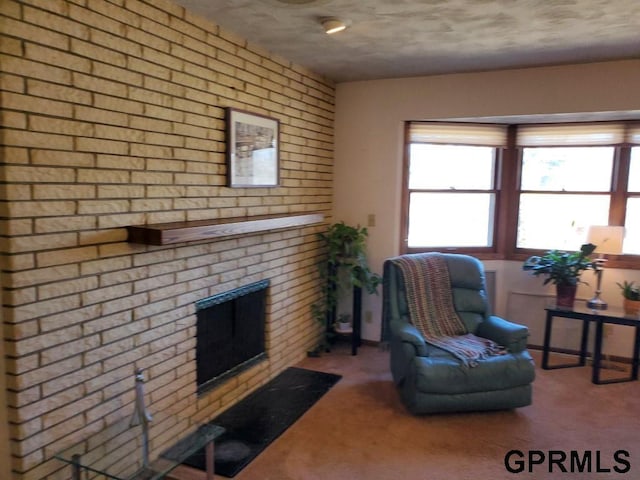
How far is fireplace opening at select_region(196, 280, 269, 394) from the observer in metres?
2.73

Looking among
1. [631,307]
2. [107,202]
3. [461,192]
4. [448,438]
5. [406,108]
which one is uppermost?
[406,108]

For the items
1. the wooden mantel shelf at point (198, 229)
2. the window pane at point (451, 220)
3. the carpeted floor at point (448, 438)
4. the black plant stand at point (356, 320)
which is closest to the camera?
the wooden mantel shelf at point (198, 229)

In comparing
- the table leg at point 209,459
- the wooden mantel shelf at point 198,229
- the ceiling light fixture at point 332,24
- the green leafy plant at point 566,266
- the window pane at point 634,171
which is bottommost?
the table leg at point 209,459

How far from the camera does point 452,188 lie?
420 centimetres

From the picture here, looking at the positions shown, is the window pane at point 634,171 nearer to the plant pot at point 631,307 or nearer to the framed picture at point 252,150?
the plant pot at point 631,307

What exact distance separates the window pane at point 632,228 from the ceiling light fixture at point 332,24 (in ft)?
9.40

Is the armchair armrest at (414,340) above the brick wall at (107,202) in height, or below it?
below

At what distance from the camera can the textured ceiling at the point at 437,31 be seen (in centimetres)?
237

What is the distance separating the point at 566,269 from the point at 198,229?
9.41 feet

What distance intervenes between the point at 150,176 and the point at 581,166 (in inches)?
139

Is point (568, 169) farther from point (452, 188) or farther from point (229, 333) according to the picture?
point (229, 333)

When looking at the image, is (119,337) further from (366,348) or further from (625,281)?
(625,281)

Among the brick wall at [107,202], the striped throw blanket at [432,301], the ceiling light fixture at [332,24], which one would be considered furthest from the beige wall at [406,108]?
the ceiling light fixture at [332,24]

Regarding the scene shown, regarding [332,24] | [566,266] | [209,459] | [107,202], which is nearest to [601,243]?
[566,266]
